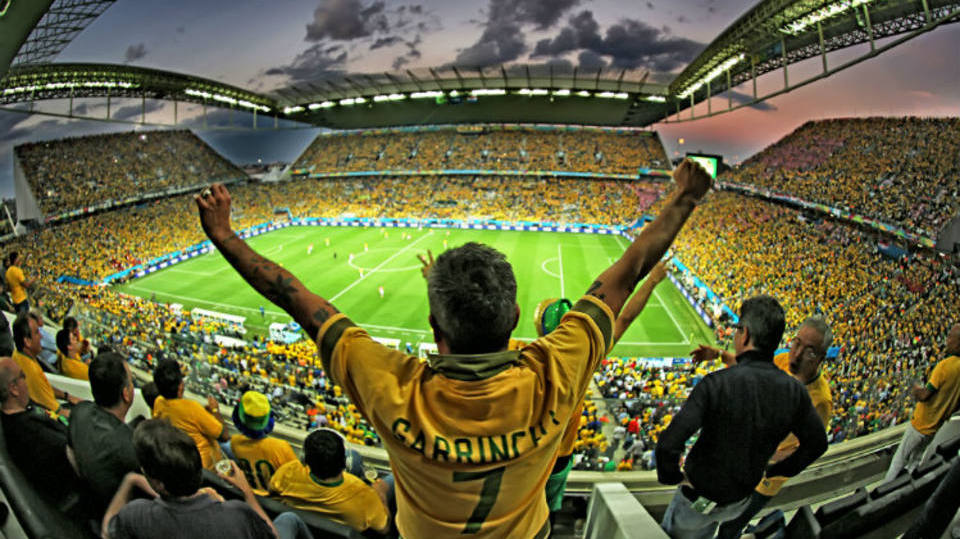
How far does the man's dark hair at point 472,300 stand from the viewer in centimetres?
133

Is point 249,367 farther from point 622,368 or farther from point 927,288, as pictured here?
point 927,288

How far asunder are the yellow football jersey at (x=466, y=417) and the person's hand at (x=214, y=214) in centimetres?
72

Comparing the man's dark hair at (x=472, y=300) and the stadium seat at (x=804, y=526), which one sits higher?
the man's dark hair at (x=472, y=300)

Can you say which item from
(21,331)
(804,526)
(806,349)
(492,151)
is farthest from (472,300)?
(492,151)

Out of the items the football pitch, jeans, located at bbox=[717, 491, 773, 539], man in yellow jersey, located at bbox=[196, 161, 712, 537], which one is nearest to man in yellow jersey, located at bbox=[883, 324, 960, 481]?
jeans, located at bbox=[717, 491, 773, 539]

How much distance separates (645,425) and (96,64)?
4499 cm

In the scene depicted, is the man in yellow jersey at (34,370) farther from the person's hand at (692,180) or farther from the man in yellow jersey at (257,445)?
the person's hand at (692,180)

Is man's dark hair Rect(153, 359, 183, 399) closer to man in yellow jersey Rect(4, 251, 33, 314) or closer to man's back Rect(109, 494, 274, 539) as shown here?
man's back Rect(109, 494, 274, 539)

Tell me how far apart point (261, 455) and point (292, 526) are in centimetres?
140

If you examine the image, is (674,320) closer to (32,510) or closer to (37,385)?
(37,385)

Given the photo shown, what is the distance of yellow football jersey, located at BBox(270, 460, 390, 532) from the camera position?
9.43ft

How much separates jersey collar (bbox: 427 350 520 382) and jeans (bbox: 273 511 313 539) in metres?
1.75

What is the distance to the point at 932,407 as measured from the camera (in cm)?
430

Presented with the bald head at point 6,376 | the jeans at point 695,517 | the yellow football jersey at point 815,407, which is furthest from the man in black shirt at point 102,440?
the yellow football jersey at point 815,407
